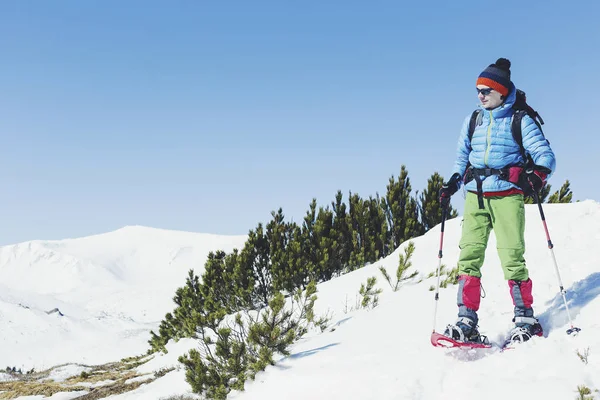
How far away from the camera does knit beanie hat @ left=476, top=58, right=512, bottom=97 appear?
384 cm

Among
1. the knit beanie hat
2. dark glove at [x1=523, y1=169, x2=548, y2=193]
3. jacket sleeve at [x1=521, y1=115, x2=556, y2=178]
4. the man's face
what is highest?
the knit beanie hat

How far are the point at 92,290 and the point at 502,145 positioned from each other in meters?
44.3

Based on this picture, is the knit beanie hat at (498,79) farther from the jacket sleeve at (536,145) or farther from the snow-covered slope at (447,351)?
the snow-covered slope at (447,351)

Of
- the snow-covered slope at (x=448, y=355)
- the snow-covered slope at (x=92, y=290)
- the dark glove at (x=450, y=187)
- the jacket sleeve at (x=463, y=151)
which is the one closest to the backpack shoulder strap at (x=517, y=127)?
the jacket sleeve at (x=463, y=151)

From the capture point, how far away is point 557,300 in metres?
4.51

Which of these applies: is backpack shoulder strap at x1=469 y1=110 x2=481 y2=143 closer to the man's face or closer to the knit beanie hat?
the man's face

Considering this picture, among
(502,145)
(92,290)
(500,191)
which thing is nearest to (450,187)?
(500,191)

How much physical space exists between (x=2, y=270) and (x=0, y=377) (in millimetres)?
47317

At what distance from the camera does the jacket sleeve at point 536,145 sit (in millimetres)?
3666

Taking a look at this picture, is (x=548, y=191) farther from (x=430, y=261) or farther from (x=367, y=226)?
(x=430, y=261)

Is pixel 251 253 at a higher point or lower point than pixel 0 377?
higher

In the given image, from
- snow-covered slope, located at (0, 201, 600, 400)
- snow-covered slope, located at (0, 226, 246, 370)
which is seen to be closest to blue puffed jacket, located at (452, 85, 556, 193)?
snow-covered slope, located at (0, 201, 600, 400)

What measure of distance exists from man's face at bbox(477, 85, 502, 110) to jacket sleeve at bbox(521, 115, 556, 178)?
275 millimetres

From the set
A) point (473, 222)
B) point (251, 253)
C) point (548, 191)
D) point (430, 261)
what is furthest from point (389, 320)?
point (548, 191)
